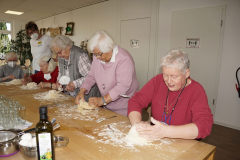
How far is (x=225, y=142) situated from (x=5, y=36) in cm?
1251

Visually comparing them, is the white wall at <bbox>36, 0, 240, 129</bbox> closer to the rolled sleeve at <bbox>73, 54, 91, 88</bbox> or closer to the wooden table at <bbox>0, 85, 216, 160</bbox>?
the rolled sleeve at <bbox>73, 54, 91, 88</bbox>

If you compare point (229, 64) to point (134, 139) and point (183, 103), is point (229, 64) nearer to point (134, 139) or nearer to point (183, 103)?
point (183, 103)

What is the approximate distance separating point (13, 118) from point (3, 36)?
38.0ft

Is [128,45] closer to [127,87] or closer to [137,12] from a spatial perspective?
[137,12]

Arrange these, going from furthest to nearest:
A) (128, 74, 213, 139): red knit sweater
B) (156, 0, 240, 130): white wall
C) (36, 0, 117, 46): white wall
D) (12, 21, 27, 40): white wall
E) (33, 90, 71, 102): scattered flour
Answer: (12, 21, 27, 40): white wall, (36, 0, 117, 46): white wall, (156, 0, 240, 130): white wall, (33, 90, 71, 102): scattered flour, (128, 74, 213, 139): red knit sweater

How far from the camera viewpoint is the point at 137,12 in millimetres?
5395

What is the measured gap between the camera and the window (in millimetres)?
10719

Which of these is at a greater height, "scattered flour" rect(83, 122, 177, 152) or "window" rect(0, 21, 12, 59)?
"window" rect(0, 21, 12, 59)

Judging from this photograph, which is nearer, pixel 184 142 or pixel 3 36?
pixel 184 142

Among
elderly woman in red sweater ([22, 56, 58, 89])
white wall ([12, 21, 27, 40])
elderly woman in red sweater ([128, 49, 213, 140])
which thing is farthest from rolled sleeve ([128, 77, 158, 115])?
white wall ([12, 21, 27, 40])

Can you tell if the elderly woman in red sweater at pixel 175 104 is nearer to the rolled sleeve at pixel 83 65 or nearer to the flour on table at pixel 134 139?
the flour on table at pixel 134 139

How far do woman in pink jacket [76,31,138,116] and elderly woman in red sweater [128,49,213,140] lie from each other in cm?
33

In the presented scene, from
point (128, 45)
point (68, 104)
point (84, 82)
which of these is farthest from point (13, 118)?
point (128, 45)

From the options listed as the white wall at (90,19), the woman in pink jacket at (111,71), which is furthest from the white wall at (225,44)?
the woman in pink jacket at (111,71)
